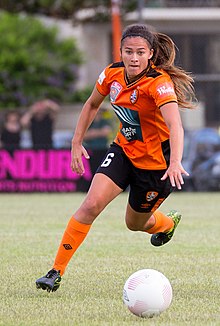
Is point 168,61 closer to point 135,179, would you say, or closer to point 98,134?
point 135,179

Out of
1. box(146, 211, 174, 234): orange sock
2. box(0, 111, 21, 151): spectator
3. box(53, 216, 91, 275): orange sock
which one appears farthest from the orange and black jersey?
box(0, 111, 21, 151): spectator

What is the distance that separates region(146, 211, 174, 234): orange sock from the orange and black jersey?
0.92 m

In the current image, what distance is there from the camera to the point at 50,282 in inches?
261

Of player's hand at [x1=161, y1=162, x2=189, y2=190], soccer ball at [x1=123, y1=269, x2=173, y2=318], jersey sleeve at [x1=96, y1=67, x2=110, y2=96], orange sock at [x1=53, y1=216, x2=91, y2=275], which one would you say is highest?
jersey sleeve at [x1=96, y1=67, x2=110, y2=96]

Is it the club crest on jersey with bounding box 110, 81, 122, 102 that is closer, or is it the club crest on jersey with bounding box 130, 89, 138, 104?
the club crest on jersey with bounding box 130, 89, 138, 104

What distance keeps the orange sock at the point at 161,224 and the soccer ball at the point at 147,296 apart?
1884mm

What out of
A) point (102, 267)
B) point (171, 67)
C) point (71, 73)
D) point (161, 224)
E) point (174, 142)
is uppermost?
point (171, 67)

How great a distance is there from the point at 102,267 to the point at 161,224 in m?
0.64

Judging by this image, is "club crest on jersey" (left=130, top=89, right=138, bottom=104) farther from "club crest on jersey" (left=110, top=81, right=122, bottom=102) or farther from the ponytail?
the ponytail

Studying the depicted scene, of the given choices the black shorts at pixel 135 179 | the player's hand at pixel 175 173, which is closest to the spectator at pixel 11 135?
the black shorts at pixel 135 179

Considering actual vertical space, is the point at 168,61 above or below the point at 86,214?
above

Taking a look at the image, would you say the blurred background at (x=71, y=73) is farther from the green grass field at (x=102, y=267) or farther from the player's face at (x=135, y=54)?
the player's face at (x=135, y=54)

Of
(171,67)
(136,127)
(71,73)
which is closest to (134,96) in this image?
(136,127)

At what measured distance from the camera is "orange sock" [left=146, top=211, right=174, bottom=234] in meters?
7.76
